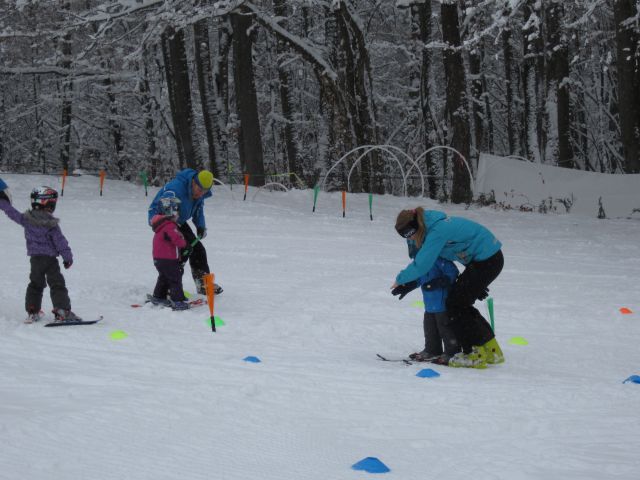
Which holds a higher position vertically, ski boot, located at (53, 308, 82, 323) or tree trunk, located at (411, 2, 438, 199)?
tree trunk, located at (411, 2, 438, 199)

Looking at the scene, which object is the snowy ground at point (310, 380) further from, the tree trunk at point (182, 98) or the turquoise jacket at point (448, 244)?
the tree trunk at point (182, 98)

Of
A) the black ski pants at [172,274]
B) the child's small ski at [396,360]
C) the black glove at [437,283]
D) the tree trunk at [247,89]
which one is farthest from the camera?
the tree trunk at [247,89]

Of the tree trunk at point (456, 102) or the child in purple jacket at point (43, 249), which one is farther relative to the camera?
the tree trunk at point (456, 102)

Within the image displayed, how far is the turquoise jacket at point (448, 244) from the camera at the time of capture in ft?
20.1

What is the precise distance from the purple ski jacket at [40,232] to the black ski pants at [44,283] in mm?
83

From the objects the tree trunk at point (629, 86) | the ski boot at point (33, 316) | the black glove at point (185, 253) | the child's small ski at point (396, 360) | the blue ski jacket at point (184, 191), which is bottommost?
the child's small ski at point (396, 360)

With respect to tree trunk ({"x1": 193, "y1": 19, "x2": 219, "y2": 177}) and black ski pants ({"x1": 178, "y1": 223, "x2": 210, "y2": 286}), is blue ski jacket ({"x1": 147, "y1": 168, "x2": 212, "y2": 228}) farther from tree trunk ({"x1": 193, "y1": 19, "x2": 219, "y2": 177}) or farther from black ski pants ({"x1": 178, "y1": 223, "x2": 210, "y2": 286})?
tree trunk ({"x1": 193, "y1": 19, "x2": 219, "y2": 177})

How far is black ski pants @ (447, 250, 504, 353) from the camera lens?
249 inches

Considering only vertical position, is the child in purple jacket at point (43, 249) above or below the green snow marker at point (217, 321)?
above

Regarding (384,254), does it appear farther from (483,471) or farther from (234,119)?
(234,119)

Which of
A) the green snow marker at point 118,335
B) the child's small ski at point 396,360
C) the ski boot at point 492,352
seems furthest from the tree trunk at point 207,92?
the ski boot at point 492,352

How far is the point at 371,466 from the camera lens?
12.7 ft

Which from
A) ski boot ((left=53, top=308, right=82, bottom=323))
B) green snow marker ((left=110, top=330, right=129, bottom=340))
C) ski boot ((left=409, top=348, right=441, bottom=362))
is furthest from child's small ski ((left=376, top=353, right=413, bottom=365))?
ski boot ((left=53, top=308, right=82, bottom=323))

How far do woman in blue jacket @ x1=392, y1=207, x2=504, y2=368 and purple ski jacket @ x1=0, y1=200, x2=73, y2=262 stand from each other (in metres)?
3.57
